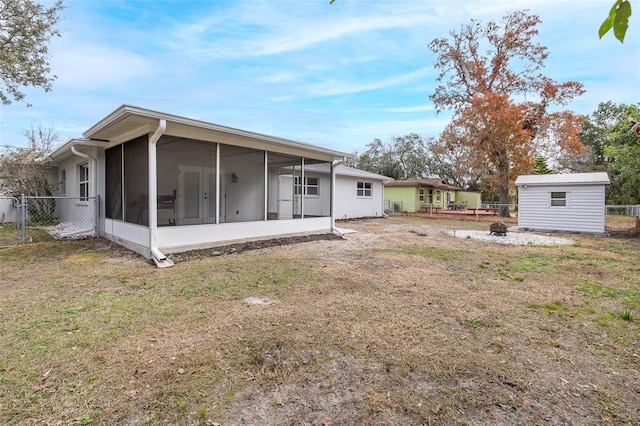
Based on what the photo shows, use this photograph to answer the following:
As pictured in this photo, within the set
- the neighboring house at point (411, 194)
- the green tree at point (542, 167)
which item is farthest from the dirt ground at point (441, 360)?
the green tree at point (542, 167)

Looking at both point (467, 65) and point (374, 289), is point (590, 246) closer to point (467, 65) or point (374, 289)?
point (374, 289)

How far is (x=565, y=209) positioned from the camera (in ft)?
40.2

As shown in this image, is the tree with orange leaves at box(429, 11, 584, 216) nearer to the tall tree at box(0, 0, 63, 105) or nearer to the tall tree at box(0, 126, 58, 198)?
the tall tree at box(0, 0, 63, 105)

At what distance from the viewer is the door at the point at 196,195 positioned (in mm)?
9719

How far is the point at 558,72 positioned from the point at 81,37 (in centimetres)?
2521

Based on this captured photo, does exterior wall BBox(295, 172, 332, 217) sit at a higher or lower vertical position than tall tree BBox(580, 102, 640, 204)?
lower

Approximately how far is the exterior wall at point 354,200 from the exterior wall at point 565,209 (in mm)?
7707

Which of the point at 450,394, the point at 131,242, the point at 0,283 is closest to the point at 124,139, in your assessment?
the point at 131,242

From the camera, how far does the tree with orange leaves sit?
1909 centimetres

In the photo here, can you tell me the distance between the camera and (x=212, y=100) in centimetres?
1761

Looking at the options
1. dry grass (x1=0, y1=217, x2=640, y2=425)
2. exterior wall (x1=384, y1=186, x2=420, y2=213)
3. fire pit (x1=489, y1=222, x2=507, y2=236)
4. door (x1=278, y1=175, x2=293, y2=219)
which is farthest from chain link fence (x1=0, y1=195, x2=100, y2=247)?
exterior wall (x1=384, y1=186, x2=420, y2=213)

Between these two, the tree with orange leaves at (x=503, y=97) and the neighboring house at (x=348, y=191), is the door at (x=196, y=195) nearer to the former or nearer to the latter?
the neighboring house at (x=348, y=191)

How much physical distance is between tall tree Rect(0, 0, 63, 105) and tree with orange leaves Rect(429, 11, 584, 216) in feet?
67.0

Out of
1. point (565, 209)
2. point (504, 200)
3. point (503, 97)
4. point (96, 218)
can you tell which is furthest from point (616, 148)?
point (96, 218)
